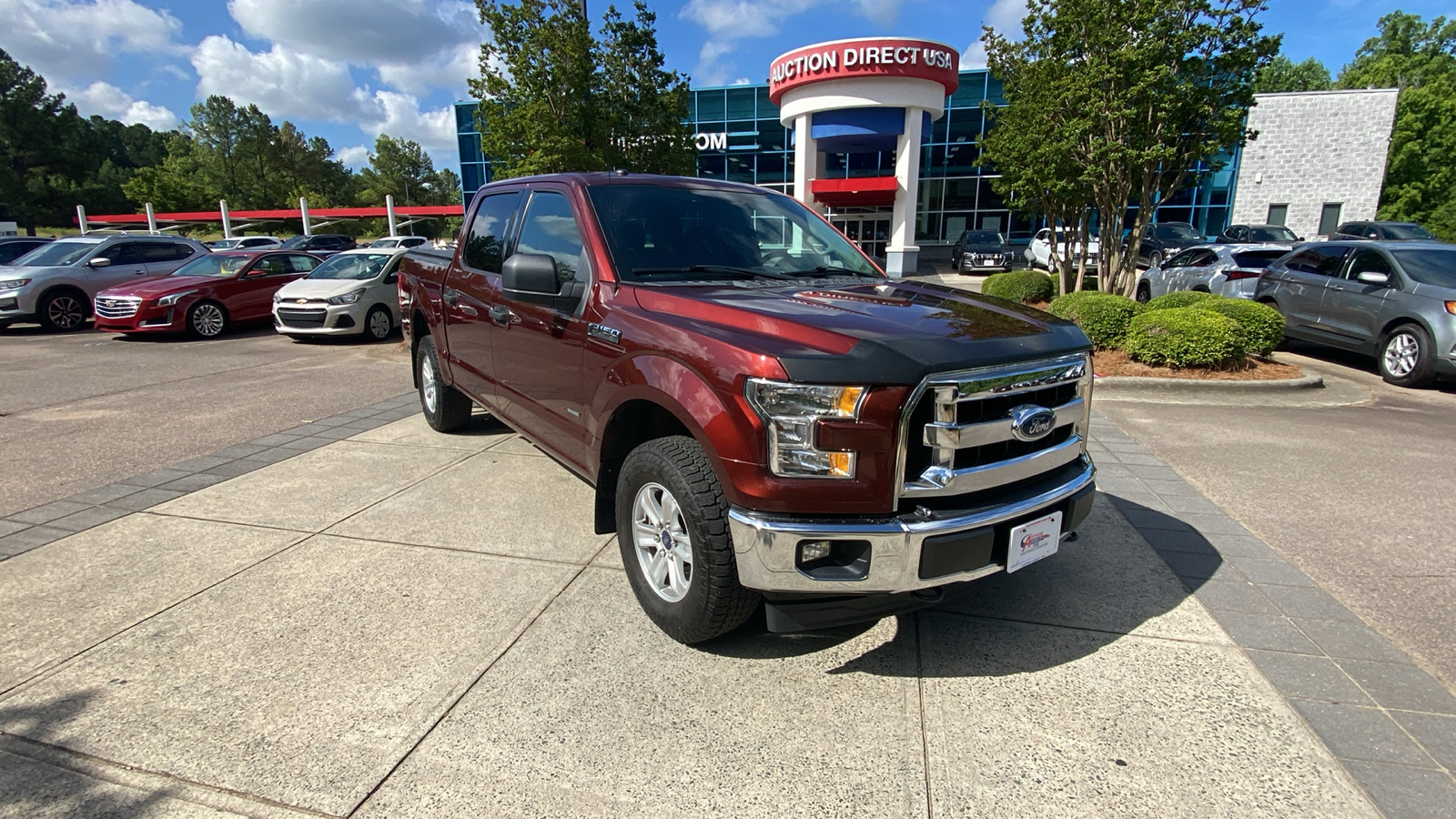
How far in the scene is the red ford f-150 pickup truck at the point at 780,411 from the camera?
7.78 ft

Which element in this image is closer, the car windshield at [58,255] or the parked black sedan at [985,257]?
the car windshield at [58,255]

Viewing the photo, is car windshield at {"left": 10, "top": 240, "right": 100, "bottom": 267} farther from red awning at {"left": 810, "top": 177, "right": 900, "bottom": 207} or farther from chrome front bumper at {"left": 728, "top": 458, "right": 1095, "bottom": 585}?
red awning at {"left": 810, "top": 177, "right": 900, "bottom": 207}

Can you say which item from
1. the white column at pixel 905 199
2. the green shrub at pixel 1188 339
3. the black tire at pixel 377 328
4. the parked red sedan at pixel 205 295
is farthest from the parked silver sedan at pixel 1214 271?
the parked red sedan at pixel 205 295

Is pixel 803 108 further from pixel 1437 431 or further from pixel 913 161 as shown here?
pixel 1437 431

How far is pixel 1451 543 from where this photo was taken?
13.2 feet

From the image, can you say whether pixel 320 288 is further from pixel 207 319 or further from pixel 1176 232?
pixel 1176 232

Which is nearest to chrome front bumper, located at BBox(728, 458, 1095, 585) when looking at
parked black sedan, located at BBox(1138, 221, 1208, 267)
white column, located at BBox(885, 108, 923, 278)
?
parked black sedan, located at BBox(1138, 221, 1208, 267)

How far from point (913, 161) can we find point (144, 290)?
24.1m

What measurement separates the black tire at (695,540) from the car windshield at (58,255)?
53.5ft

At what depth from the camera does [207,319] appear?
12320 mm

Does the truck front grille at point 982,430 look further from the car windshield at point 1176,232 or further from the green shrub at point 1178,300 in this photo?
the car windshield at point 1176,232

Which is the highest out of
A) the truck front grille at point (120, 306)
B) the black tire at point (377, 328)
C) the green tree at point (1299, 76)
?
the green tree at point (1299, 76)

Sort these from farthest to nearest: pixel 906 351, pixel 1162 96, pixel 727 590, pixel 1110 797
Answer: pixel 1162 96, pixel 727 590, pixel 906 351, pixel 1110 797

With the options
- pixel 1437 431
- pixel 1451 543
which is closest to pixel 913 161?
pixel 1437 431
